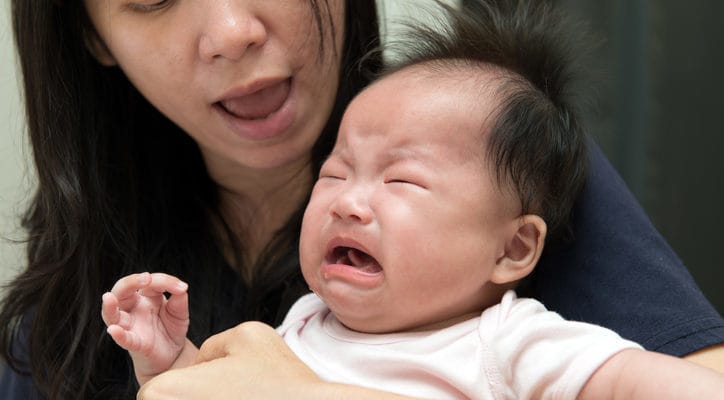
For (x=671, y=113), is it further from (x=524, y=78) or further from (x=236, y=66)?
(x=236, y=66)

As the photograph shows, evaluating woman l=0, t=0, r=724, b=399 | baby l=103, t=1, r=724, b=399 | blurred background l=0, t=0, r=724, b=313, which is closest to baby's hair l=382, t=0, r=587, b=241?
baby l=103, t=1, r=724, b=399

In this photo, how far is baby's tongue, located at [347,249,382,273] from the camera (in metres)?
1.17

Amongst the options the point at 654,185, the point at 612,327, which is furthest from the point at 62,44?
the point at 654,185

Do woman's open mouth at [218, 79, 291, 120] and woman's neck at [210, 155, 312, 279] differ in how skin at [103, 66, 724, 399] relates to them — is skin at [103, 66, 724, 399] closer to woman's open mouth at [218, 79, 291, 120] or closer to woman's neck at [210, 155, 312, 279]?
woman's open mouth at [218, 79, 291, 120]

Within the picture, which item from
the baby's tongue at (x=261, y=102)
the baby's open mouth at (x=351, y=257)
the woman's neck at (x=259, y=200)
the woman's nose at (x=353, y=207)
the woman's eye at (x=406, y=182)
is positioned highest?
the baby's tongue at (x=261, y=102)

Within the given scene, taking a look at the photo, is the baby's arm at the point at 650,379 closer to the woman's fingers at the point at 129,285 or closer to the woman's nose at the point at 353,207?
the woman's nose at the point at 353,207

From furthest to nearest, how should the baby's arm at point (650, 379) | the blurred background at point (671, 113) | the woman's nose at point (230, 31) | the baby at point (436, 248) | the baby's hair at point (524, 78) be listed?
the blurred background at point (671, 113)
the woman's nose at point (230, 31)
the baby's hair at point (524, 78)
the baby at point (436, 248)
the baby's arm at point (650, 379)

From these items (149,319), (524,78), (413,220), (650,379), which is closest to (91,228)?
(149,319)

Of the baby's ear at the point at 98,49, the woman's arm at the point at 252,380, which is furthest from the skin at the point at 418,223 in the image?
the baby's ear at the point at 98,49

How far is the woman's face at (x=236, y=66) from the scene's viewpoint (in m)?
1.36

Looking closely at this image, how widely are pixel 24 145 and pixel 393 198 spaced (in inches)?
39.7

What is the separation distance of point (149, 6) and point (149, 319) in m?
0.49

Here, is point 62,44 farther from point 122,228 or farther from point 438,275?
point 438,275

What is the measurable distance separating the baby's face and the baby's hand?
0.19 m
